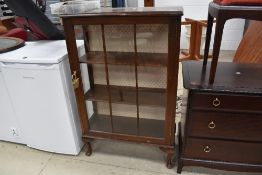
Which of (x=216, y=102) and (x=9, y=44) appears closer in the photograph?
(x=216, y=102)

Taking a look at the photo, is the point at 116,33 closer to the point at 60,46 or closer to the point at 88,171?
the point at 60,46

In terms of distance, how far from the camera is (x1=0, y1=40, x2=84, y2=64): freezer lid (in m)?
1.42

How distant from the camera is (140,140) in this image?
5.11 ft

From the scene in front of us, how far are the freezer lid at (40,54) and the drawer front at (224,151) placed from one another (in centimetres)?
106

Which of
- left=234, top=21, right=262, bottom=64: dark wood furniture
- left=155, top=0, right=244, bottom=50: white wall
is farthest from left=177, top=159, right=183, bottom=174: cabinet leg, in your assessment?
left=155, top=0, right=244, bottom=50: white wall

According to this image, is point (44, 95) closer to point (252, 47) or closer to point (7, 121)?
point (7, 121)

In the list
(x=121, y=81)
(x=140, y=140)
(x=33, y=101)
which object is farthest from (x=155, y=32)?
(x=33, y=101)

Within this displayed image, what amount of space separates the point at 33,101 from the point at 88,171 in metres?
0.69

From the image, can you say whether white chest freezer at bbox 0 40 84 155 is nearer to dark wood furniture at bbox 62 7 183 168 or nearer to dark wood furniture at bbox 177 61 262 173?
dark wood furniture at bbox 62 7 183 168

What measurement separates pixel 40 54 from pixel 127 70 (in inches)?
25.6

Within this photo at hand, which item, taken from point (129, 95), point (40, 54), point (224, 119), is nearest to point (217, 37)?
point (224, 119)

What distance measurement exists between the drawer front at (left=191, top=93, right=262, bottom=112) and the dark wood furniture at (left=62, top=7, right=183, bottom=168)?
15 centimetres

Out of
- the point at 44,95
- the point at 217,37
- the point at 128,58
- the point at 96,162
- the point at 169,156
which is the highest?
the point at 217,37

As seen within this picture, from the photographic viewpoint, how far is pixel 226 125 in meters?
1.32
